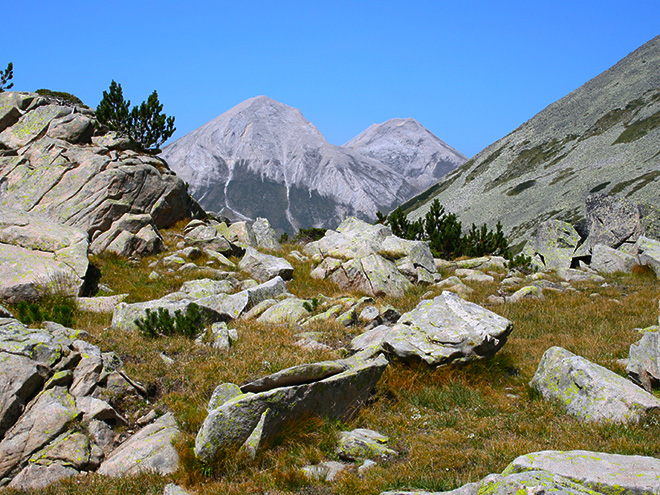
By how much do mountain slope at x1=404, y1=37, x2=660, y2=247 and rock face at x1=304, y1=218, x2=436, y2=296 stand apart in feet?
230

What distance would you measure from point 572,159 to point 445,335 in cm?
13130

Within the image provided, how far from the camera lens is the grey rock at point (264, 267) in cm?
1836

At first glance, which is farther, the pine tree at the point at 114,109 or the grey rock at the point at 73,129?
the pine tree at the point at 114,109

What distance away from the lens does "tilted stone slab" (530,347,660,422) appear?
6.86 m

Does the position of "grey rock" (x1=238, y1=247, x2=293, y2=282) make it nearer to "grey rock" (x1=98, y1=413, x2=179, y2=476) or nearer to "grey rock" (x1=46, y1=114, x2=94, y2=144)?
"grey rock" (x1=98, y1=413, x2=179, y2=476)

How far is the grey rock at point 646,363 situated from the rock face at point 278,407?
502 centimetres

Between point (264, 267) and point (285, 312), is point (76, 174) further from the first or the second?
point (285, 312)

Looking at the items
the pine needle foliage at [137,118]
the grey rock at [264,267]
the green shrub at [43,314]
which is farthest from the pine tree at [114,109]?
the green shrub at [43,314]

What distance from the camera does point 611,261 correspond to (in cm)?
2284

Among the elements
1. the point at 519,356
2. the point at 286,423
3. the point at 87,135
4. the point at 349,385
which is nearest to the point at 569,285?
the point at 519,356

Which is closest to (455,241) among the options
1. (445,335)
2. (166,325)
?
(445,335)

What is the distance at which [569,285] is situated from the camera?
1875cm

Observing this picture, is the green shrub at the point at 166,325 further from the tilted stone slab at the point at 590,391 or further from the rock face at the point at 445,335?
the tilted stone slab at the point at 590,391

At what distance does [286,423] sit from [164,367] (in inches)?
131
